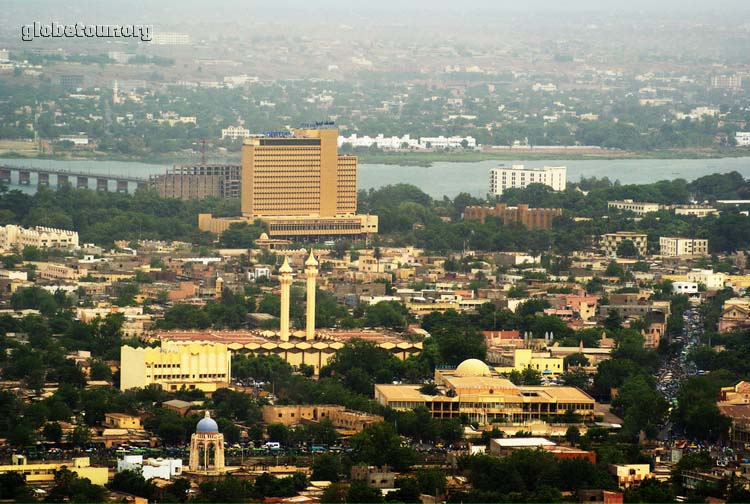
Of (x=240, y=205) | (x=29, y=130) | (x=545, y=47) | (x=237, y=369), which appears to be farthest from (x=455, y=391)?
(x=545, y=47)

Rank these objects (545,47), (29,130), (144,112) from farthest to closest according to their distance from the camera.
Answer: (545,47) < (144,112) < (29,130)

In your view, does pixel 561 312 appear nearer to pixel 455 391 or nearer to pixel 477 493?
pixel 455 391

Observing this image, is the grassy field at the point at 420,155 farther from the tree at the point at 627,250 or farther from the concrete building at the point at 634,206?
the tree at the point at 627,250

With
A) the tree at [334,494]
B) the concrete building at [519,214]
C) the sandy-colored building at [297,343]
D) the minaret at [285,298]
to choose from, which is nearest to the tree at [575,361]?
the sandy-colored building at [297,343]

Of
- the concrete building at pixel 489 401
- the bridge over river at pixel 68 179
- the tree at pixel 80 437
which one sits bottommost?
the tree at pixel 80 437

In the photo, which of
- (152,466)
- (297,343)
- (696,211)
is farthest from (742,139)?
(152,466)

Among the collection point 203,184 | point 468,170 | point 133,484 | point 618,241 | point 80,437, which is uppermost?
point 468,170

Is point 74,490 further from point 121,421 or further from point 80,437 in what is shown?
point 121,421
